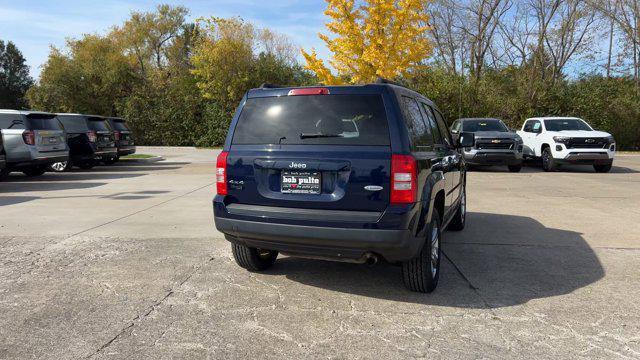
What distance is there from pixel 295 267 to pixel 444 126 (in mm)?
2732

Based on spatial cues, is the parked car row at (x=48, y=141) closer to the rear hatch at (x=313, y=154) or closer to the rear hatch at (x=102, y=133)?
the rear hatch at (x=102, y=133)

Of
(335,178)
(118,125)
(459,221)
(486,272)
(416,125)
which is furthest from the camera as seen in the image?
(118,125)

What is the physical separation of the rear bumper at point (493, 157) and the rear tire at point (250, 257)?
11151mm

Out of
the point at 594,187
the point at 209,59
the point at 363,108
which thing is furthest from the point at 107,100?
the point at 363,108

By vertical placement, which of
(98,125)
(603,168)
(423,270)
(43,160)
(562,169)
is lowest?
(562,169)

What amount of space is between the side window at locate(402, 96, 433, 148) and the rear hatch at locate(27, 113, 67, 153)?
11447 millimetres

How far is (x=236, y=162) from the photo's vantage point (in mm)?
4102

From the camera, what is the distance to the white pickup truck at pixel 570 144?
47.6 ft

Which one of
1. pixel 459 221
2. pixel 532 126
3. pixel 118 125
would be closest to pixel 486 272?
pixel 459 221

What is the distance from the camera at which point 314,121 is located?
13.0 ft

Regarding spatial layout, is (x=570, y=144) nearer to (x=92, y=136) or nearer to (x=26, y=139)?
(x=92, y=136)

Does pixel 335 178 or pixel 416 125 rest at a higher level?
pixel 416 125

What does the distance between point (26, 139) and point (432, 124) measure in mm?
11317

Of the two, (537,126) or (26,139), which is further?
(537,126)
